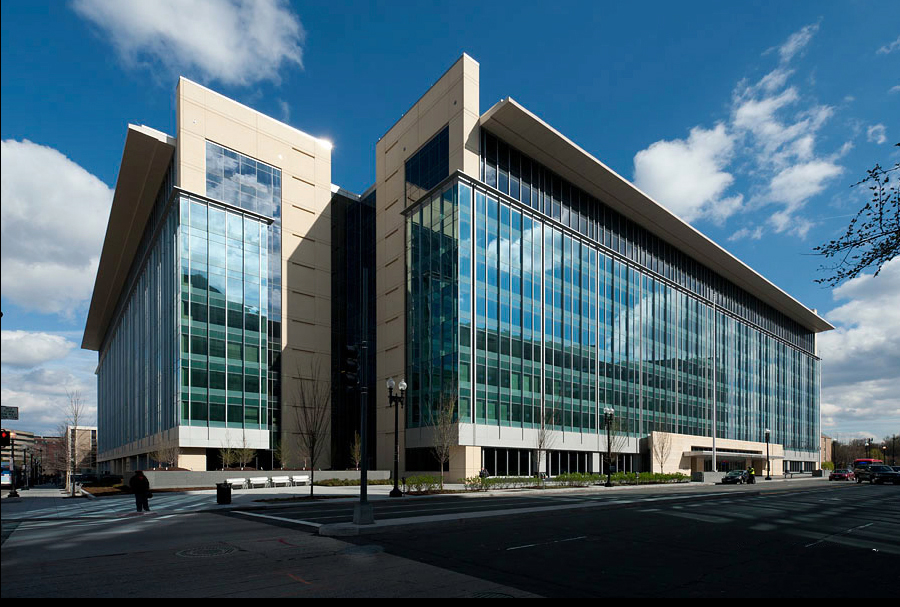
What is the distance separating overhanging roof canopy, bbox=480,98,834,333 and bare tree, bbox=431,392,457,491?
72.4 feet

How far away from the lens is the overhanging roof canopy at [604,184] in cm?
4784

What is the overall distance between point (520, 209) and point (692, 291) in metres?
34.8

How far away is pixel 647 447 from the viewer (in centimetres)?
6331

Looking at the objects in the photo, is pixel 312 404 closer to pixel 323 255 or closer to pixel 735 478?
pixel 323 255

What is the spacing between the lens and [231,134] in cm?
5325

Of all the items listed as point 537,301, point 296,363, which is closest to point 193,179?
point 296,363

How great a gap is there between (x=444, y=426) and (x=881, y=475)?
Result: 4541 centimetres

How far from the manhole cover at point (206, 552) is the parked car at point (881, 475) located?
63932 millimetres

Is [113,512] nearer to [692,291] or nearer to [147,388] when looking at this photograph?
[147,388]

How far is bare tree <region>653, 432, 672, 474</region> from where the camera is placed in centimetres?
6038

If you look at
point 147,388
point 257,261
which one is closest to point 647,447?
point 257,261

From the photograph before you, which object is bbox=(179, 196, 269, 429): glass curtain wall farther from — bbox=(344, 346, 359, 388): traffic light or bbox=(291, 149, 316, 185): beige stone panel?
bbox=(344, 346, 359, 388): traffic light

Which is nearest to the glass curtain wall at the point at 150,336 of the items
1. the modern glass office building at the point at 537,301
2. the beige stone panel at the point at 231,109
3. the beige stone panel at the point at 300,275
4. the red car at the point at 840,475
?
the beige stone panel at the point at 231,109

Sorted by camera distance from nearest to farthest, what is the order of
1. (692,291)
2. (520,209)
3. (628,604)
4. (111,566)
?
1. (628,604)
2. (111,566)
3. (520,209)
4. (692,291)
